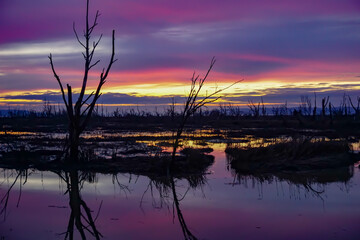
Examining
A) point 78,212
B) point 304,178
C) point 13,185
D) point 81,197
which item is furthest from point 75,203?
point 304,178

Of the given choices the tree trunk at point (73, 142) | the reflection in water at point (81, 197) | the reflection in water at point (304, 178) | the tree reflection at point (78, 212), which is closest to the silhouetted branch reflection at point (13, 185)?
the reflection in water at point (81, 197)

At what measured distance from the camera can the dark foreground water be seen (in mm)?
7012

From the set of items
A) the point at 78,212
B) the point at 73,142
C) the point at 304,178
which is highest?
the point at 73,142

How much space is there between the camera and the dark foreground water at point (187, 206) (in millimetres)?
7012

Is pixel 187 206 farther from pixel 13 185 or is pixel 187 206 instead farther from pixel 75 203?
pixel 13 185

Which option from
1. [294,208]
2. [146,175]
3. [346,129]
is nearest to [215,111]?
[346,129]

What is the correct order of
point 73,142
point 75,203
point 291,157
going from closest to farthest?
point 75,203
point 73,142
point 291,157

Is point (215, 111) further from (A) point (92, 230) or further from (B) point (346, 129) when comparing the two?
(A) point (92, 230)

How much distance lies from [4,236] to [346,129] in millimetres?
29147

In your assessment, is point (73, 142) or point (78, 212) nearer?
point (78, 212)

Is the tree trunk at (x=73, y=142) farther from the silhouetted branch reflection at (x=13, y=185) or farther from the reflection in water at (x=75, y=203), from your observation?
the silhouetted branch reflection at (x=13, y=185)

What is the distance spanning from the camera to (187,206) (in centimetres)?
891

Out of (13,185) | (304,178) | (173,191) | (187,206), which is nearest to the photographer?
(187,206)

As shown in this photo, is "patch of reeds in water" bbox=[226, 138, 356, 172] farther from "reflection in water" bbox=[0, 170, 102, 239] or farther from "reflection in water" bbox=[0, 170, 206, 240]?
"reflection in water" bbox=[0, 170, 102, 239]
